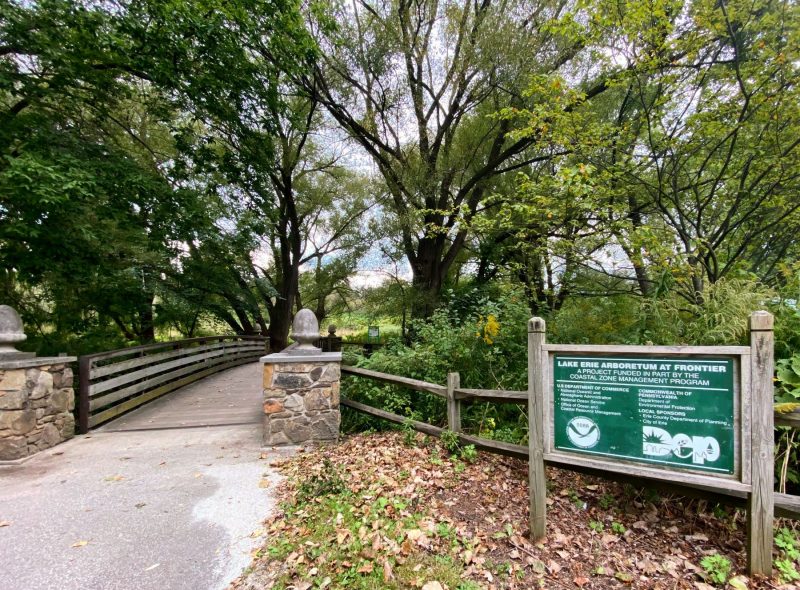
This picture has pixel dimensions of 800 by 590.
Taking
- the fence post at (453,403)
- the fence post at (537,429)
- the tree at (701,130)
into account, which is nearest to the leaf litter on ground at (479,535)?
the fence post at (537,429)

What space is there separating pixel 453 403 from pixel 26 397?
457 cm

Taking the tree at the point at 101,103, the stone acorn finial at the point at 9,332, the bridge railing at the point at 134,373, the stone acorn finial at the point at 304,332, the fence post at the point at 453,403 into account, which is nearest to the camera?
the fence post at the point at 453,403

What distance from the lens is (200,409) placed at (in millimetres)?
6379

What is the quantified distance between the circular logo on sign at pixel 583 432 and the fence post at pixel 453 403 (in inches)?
53.6

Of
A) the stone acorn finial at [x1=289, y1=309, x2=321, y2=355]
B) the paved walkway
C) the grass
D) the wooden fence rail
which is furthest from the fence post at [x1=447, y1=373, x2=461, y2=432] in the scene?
the paved walkway

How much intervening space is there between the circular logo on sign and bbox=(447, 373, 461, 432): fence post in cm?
136

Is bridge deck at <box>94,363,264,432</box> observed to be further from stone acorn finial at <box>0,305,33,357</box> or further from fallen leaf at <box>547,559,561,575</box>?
fallen leaf at <box>547,559,561,575</box>

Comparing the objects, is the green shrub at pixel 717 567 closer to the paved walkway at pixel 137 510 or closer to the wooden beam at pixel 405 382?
the wooden beam at pixel 405 382

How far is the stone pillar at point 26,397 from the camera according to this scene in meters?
3.86

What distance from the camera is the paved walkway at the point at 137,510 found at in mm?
2301

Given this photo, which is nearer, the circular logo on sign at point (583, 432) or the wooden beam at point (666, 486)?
the wooden beam at point (666, 486)

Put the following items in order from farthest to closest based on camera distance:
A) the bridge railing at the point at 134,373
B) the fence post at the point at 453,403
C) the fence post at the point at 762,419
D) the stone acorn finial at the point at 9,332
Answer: the bridge railing at the point at 134,373, the stone acorn finial at the point at 9,332, the fence post at the point at 453,403, the fence post at the point at 762,419

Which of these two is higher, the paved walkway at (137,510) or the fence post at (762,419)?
the fence post at (762,419)

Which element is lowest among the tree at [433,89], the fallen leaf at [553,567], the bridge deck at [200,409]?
the bridge deck at [200,409]
